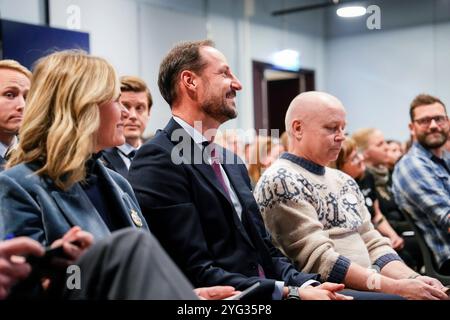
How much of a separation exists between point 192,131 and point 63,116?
57cm

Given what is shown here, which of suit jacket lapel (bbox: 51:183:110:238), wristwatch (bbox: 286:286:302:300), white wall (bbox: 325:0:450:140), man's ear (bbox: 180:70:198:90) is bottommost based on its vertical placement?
wristwatch (bbox: 286:286:302:300)

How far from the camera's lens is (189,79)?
212cm

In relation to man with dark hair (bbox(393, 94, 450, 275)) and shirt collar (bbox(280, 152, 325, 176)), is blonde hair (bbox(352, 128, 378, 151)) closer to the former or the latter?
man with dark hair (bbox(393, 94, 450, 275))

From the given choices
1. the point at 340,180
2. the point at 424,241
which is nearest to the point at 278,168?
the point at 340,180

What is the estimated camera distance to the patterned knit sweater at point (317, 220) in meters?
2.12

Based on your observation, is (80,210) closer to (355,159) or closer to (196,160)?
(196,160)

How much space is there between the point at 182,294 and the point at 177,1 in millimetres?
4974

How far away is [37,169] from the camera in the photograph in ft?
5.08

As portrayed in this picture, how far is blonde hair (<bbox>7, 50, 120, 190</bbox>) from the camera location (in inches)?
60.5

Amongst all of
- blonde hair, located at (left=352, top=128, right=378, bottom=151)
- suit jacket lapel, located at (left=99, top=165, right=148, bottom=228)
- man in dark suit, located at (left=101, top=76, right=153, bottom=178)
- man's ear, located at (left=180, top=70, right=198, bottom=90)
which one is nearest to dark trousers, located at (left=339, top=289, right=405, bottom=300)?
suit jacket lapel, located at (left=99, top=165, right=148, bottom=228)

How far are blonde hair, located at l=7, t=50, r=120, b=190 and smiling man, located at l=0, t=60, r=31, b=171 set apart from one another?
24.3 inches

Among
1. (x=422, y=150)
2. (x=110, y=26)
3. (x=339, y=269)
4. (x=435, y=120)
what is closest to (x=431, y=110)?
(x=435, y=120)

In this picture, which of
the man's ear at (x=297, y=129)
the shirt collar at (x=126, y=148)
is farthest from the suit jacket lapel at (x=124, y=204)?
the shirt collar at (x=126, y=148)
